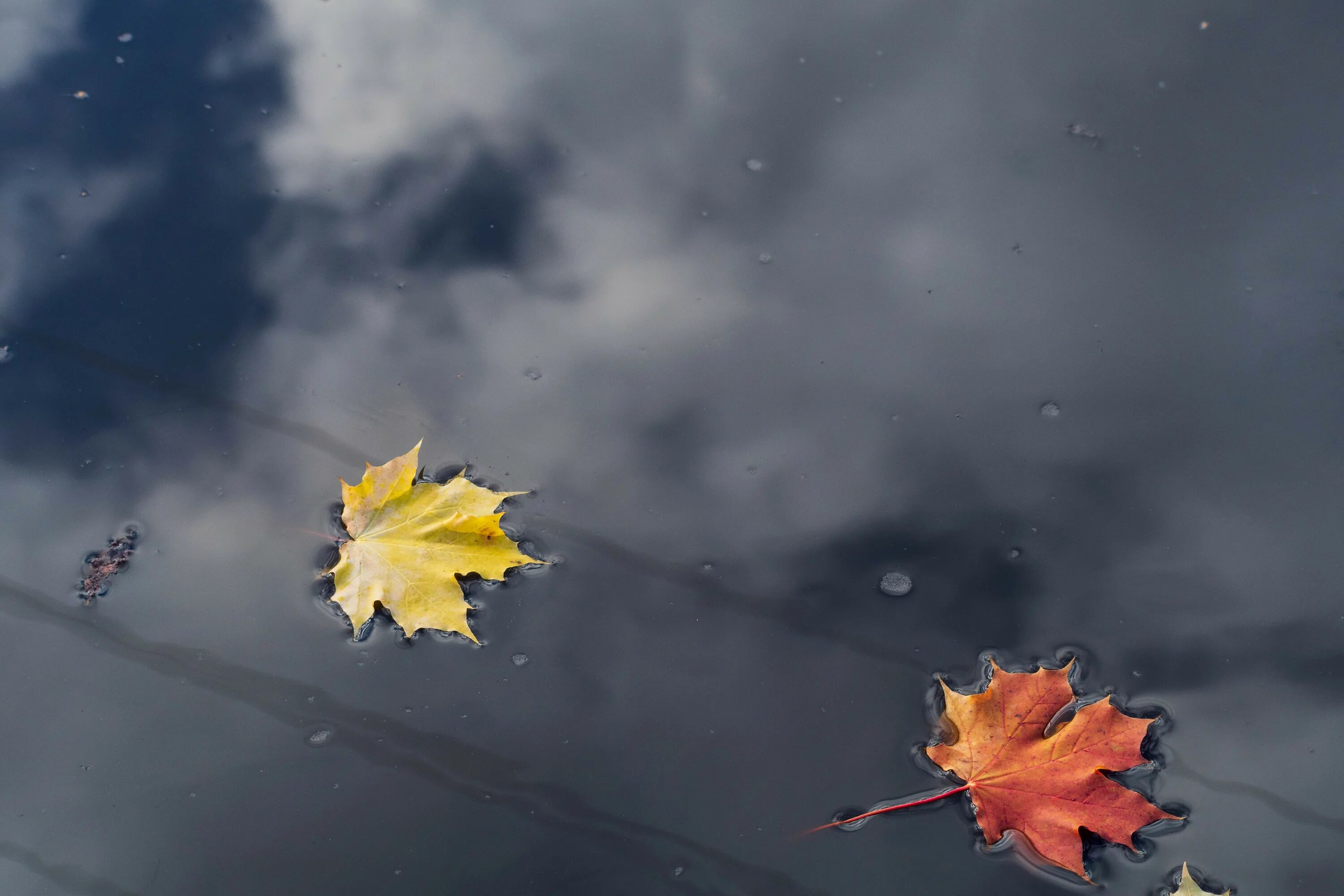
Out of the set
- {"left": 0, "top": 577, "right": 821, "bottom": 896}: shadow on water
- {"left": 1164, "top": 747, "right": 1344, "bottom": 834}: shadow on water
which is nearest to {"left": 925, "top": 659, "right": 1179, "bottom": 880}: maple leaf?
{"left": 1164, "top": 747, "right": 1344, "bottom": 834}: shadow on water

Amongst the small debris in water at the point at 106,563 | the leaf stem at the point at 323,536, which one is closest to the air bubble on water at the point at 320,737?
the leaf stem at the point at 323,536

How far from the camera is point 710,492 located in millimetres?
1812

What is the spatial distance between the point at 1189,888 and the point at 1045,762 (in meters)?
0.29

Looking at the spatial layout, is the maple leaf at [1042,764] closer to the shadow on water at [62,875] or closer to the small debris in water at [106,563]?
the shadow on water at [62,875]

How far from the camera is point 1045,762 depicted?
4.93 ft

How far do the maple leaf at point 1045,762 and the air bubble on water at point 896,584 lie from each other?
20cm

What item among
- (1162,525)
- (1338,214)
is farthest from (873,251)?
(1338,214)

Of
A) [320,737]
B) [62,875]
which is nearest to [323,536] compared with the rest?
[320,737]

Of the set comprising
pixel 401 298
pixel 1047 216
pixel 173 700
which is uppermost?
pixel 1047 216

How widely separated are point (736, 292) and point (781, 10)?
859 mm

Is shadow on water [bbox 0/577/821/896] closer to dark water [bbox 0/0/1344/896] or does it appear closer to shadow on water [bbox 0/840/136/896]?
dark water [bbox 0/0/1344/896]

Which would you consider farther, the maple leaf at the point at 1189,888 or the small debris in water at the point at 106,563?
the small debris in water at the point at 106,563

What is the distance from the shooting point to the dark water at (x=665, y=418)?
1.59m

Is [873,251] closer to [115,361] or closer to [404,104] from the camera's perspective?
[404,104]
